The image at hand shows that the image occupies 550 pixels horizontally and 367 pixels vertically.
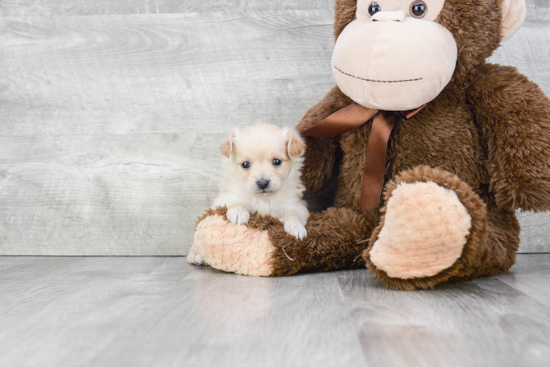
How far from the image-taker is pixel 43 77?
183 cm

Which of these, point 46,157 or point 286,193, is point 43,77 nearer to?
point 46,157

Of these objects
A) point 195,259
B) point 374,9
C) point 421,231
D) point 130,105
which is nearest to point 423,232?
point 421,231

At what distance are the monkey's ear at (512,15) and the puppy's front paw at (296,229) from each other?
2.61 feet

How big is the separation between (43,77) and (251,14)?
2.79 feet

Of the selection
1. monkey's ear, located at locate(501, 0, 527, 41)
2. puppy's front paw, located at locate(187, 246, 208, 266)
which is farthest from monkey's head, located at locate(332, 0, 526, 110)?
puppy's front paw, located at locate(187, 246, 208, 266)

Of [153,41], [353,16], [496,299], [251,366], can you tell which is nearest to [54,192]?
[153,41]

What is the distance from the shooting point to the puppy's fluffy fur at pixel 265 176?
1435mm

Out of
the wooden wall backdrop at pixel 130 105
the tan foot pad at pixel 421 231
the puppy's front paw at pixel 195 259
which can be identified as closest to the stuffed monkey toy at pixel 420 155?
the tan foot pad at pixel 421 231

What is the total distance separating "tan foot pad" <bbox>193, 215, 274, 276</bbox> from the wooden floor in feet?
0.14

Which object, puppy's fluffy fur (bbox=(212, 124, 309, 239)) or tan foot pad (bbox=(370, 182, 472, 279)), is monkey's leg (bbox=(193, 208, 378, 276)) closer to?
puppy's fluffy fur (bbox=(212, 124, 309, 239))

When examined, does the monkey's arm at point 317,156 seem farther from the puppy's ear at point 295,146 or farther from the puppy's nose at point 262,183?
the puppy's nose at point 262,183

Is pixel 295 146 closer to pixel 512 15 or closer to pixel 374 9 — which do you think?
pixel 374 9

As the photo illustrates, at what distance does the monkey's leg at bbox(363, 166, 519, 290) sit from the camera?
1.05 metres

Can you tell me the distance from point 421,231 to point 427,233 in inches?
0.5
